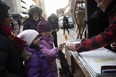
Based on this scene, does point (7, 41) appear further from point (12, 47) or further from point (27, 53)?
point (27, 53)

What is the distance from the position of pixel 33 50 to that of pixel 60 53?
461mm

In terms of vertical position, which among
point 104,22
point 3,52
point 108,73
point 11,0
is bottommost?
point 108,73

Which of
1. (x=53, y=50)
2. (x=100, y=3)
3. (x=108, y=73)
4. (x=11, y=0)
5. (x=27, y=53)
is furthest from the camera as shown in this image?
(x=11, y=0)

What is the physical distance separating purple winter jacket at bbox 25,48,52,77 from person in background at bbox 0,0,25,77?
21 cm

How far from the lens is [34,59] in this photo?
106 inches

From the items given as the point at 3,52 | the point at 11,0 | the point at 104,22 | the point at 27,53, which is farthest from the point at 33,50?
the point at 11,0

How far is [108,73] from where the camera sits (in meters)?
1.77

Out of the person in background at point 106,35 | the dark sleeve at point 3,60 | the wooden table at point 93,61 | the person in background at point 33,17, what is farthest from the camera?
the person in background at point 33,17

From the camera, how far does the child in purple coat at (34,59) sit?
104 inches

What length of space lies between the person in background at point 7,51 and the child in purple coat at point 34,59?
8.7 inches

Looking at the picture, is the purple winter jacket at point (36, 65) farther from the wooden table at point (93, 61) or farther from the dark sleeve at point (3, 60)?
the dark sleeve at point (3, 60)

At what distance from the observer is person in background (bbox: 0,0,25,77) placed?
2119mm

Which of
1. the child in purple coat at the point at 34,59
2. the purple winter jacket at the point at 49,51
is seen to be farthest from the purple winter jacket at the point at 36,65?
the purple winter jacket at the point at 49,51

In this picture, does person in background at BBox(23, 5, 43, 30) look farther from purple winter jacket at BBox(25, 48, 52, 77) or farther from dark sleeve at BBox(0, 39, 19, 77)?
dark sleeve at BBox(0, 39, 19, 77)
